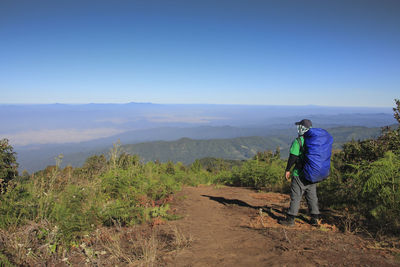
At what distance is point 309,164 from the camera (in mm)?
4094

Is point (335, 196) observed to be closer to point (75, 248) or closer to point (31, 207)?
point (75, 248)

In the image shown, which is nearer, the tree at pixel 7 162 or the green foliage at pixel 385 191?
the green foliage at pixel 385 191

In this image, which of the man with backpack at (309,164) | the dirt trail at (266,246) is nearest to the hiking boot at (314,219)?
the man with backpack at (309,164)

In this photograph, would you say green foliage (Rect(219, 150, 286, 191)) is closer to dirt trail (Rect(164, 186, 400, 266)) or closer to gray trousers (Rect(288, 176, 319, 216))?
dirt trail (Rect(164, 186, 400, 266))

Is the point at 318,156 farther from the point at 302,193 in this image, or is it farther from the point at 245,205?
the point at 245,205

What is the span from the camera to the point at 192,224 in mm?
4496

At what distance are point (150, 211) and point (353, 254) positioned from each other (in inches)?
149

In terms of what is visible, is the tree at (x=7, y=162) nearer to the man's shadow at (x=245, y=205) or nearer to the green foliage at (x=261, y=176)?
the man's shadow at (x=245, y=205)

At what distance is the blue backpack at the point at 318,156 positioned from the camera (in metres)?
4.04

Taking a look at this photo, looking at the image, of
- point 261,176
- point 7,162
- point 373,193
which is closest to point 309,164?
point 373,193

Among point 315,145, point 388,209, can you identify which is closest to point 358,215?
point 388,209

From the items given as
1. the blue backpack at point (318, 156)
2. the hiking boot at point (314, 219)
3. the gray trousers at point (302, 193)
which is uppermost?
the blue backpack at point (318, 156)

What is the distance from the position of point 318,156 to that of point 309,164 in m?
0.22

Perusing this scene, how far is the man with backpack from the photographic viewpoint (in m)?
4.04
